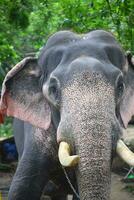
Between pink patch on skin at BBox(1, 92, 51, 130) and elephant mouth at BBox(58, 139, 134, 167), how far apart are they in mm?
724

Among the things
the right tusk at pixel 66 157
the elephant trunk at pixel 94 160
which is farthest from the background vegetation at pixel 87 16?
the elephant trunk at pixel 94 160

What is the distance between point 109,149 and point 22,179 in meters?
1.20

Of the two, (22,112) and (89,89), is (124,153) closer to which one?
(89,89)

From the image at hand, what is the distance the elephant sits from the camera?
2.93 m

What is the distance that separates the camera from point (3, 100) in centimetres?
386

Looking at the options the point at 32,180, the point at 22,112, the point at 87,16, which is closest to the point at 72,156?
the point at 22,112

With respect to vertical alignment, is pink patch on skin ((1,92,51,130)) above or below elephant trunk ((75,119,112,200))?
below

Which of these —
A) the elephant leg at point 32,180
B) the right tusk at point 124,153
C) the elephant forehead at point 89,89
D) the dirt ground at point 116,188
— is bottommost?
the dirt ground at point 116,188

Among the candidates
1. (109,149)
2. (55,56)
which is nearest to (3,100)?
(55,56)

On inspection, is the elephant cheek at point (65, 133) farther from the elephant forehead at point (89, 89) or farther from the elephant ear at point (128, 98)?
the elephant ear at point (128, 98)

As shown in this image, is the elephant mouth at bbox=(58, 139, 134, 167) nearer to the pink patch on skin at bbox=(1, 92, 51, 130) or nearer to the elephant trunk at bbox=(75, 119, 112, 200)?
the elephant trunk at bbox=(75, 119, 112, 200)

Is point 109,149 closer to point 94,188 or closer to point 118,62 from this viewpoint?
point 94,188

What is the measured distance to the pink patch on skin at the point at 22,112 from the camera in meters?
3.86

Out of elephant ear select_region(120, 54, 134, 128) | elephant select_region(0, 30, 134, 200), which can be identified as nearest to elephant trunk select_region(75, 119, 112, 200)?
elephant select_region(0, 30, 134, 200)
